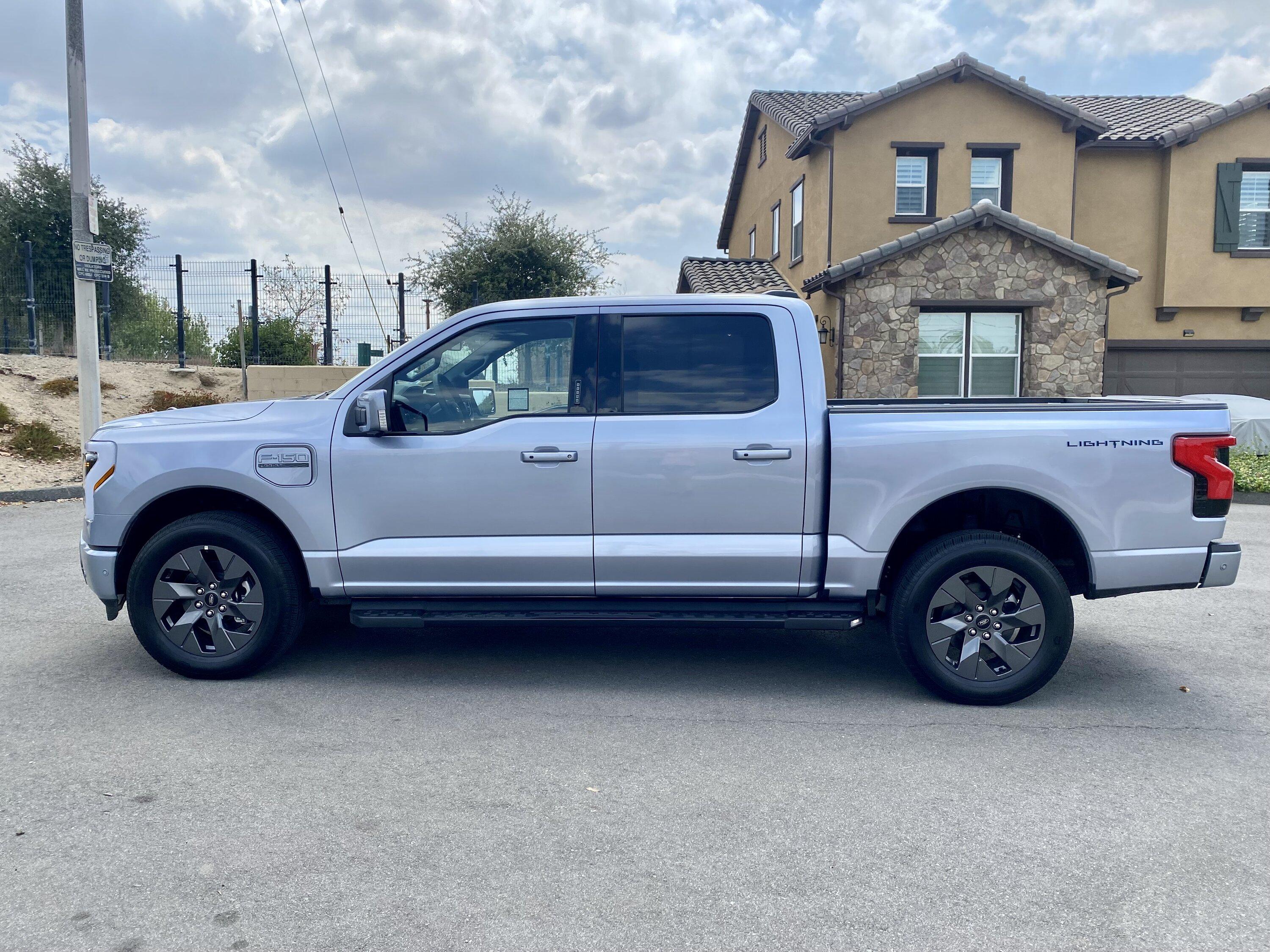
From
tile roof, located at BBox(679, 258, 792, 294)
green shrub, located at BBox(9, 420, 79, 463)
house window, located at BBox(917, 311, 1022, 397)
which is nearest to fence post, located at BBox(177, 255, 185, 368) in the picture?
green shrub, located at BBox(9, 420, 79, 463)

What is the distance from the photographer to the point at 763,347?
16.6 feet

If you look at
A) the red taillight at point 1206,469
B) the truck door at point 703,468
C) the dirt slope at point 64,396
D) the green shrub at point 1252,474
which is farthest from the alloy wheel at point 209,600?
the green shrub at point 1252,474

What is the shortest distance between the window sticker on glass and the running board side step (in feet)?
3.20

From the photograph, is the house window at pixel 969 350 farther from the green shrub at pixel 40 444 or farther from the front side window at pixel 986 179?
the green shrub at pixel 40 444

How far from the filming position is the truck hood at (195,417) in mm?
5199

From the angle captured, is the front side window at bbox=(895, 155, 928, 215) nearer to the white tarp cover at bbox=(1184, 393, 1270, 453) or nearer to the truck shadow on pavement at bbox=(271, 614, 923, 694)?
the white tarp cover at bbox=(1184, 393, 1270, 453)

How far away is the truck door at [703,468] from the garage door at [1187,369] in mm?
17324

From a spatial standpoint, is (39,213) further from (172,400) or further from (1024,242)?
(1024,242)

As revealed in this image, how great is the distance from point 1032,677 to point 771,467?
1.64 metres

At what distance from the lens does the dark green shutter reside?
62.2 feet

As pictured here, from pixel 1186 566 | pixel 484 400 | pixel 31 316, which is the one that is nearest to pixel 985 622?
pixel 1186 566

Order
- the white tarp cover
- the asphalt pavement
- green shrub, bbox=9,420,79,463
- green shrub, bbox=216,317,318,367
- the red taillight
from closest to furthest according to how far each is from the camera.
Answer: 1. the asphalt pavement
2. the red taillight
3. green shrub, bbox=9,420,79,463
4. the white tarp cover
5. green shrub, bbox=216,317,318,367

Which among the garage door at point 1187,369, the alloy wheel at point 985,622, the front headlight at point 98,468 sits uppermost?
the garage door at point 1187,369

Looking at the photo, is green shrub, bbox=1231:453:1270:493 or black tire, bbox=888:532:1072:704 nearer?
black tire, bbox=888:532:1072:704
